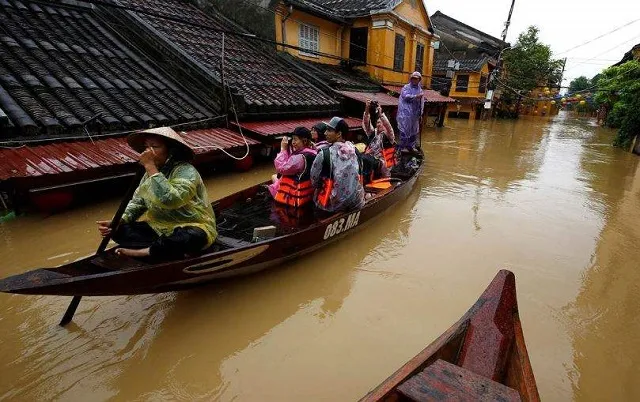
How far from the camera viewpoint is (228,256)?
3.57m

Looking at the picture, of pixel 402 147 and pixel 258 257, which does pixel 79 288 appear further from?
pixel 402 147

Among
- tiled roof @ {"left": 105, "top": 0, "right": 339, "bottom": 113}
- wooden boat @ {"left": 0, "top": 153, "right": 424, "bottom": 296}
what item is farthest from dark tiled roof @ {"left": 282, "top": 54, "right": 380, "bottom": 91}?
wooden boat @ {"left": 0, "top": 153, "right": 424, "bottom": 296}

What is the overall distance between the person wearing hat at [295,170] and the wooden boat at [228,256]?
0.66ft

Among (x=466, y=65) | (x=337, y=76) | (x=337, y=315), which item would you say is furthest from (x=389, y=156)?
(x=466, y=65)

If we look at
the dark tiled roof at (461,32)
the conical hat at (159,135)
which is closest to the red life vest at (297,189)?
the conical hat at (159,135)

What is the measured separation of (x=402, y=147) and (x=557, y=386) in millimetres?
7735

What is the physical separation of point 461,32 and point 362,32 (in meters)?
20.5

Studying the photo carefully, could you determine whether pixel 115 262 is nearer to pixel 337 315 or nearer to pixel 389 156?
pixel 337 315

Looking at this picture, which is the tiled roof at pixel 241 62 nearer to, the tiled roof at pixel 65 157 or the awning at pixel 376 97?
the awning at pixel 376 97

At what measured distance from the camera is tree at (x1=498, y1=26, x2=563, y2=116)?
3009 centimetres

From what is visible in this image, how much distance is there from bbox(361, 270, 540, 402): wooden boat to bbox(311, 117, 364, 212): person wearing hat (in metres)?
2.60

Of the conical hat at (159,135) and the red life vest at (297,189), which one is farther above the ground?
the conical hat at (159,135)

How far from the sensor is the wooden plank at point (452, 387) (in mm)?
1882

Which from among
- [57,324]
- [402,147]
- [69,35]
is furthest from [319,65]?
[57,324]
